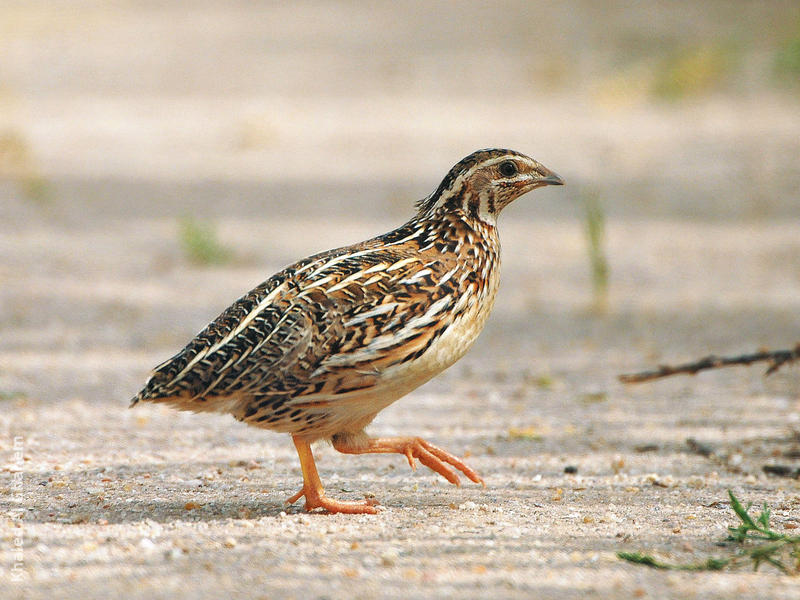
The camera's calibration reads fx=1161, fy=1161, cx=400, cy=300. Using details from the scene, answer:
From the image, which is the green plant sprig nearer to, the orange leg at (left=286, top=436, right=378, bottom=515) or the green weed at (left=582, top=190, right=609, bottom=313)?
the orange leg at (left=286, top=436, right=378, bottom=515)

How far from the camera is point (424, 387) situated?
26.1 feet

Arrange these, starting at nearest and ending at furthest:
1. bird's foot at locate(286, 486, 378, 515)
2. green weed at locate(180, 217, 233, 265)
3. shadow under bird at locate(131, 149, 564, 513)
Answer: shadow under bird at locate(131, 149, 564, 513) → bird's foot at locate(286, 486, 378, 515) → green weed at locate(180, 217, 233, 265)

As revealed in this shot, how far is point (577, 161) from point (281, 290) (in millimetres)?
9037

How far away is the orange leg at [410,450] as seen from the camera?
5.09 m

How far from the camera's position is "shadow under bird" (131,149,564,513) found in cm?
467

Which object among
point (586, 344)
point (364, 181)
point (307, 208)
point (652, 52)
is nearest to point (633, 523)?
point (586, 344)

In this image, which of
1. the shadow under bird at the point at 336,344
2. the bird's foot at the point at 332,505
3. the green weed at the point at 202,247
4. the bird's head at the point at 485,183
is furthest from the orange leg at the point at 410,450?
the green weed at the point at 202,247

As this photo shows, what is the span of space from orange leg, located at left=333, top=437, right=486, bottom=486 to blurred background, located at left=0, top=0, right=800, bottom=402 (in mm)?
2793

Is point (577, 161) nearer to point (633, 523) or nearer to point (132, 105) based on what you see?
point (132, 105)

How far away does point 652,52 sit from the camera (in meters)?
17.5

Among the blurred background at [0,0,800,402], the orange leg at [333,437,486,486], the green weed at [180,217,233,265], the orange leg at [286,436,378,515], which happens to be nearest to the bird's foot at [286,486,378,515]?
the orange leg at [286,436,378,515]

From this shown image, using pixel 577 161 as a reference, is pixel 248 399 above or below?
below

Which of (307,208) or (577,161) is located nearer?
(307,208)

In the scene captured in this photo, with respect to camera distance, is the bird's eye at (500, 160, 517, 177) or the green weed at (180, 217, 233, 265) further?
the green weed at (180, 217, 233, 265)
